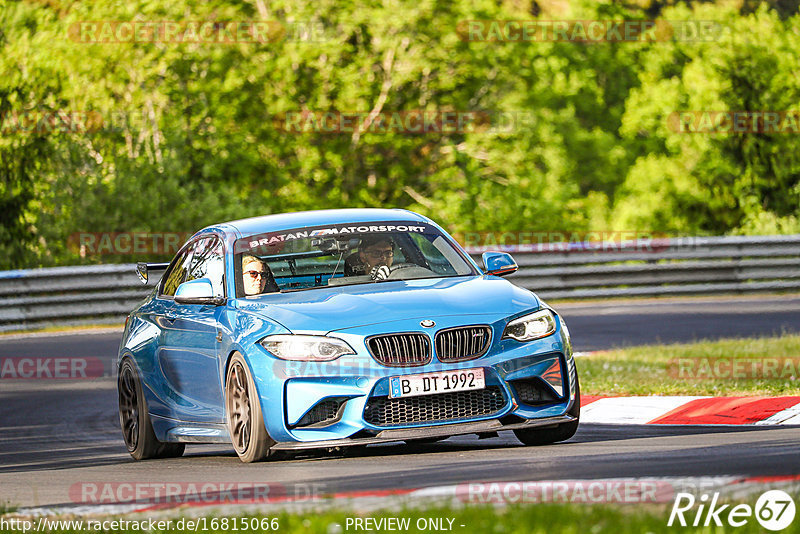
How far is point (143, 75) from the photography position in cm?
3600

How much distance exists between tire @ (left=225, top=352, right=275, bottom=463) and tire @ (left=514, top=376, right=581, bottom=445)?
163 centimetres

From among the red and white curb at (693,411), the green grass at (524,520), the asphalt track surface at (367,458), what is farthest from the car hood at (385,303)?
the green grass at (524,520)

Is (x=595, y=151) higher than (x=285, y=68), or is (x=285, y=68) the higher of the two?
(x=285, y=68)

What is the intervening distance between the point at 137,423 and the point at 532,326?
3.21 metres

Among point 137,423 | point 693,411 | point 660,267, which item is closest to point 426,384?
point 137,423

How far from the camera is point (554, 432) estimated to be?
29.8 ft

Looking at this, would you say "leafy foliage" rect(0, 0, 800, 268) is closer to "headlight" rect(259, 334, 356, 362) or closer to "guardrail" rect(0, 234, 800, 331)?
"guardrail" rect(0, 234, 800, 331)

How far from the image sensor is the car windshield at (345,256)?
31.3 feet

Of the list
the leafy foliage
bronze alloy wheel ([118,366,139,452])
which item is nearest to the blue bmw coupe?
bronze alloy wheel ([118,366,139,452])

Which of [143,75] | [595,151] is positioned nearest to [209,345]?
[143,75]

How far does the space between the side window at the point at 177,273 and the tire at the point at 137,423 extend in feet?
1.94

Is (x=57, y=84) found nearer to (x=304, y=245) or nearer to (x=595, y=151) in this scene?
(x=304, y=245)

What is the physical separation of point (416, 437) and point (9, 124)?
2556 cm

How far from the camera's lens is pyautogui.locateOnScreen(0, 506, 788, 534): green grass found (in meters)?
5.27
